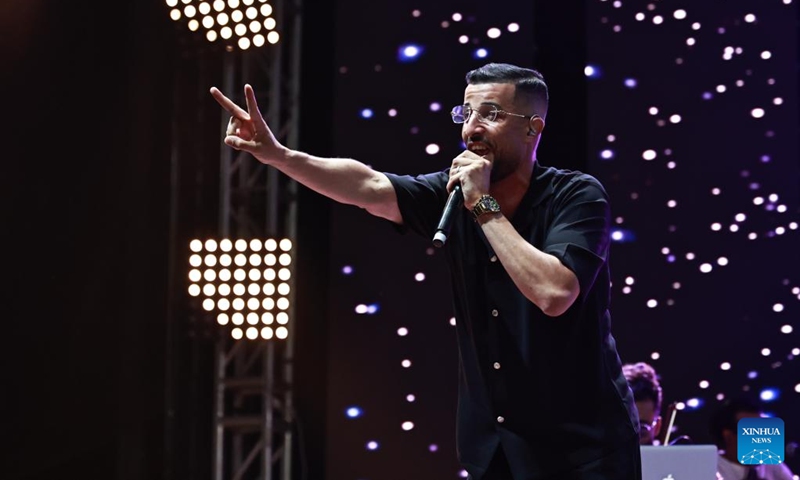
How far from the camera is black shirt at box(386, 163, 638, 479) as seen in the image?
1734 millimetres

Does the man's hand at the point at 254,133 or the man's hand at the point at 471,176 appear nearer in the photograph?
the man's hand at the point at 471,176

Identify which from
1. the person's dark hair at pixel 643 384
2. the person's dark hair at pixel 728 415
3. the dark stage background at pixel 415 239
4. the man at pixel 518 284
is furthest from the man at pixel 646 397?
the man at pixel 518 284

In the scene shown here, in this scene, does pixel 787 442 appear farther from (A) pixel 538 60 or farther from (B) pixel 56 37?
(B) pixel 56 37

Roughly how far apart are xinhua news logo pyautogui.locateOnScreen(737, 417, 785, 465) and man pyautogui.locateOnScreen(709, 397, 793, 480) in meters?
0.11

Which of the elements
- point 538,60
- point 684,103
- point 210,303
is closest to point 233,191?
point 210,303

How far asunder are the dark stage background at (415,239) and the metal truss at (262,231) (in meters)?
0.15

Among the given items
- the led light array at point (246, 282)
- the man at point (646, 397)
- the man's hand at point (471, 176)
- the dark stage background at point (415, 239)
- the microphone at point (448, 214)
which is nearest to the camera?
the microphone at point (448, 214)

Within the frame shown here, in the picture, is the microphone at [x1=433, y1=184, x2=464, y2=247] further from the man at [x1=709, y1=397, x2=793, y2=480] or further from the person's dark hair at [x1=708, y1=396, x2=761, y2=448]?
the person's dark hair at [x1=708, y1=396, x2=761, y2=448]

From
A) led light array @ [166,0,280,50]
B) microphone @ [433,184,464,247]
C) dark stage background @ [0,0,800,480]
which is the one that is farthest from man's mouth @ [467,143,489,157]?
led light array @ [166,0,280,50]

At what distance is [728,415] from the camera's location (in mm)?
3992

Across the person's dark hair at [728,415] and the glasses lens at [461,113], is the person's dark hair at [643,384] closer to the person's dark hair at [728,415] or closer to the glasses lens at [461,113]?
the person's dark hair at [728,415]

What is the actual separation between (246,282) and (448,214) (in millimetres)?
2525

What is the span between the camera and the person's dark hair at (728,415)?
3.97 meters

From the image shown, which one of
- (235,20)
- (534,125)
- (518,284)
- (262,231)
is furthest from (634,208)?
(518,284)
